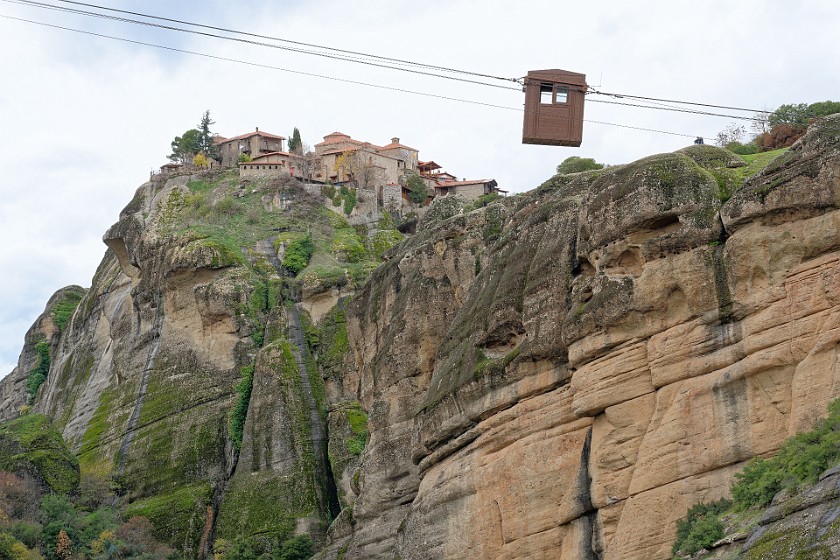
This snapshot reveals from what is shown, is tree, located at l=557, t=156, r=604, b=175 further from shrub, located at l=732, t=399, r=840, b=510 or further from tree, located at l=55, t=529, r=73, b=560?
shrub, located at l=732, t=399, r=840, b=510

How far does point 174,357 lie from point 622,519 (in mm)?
46478

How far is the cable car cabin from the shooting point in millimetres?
39969

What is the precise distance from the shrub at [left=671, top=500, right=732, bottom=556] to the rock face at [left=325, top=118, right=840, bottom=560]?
47 centimetres

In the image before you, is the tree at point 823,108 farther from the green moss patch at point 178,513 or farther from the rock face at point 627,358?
the green moss patch at point 178,513

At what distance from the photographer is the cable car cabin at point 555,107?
40.0 metres

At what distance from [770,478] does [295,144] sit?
287ft

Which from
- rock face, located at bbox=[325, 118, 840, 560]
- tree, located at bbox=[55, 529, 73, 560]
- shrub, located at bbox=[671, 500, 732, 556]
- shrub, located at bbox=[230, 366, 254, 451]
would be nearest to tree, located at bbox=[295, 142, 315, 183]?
shrub, located at bbox=[230, 366, 254, 451]

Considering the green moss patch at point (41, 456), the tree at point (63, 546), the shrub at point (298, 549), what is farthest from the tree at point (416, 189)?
the tree at point (63, 546)

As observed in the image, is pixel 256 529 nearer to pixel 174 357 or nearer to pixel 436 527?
pixel 174 357

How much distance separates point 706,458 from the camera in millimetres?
38781

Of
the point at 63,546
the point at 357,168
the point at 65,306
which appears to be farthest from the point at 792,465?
the point at 357,168

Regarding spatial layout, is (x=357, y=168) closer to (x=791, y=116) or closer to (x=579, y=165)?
(x=579, y=165)

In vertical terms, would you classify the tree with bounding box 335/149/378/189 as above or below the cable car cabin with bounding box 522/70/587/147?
above

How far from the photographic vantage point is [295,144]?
120438 mm
